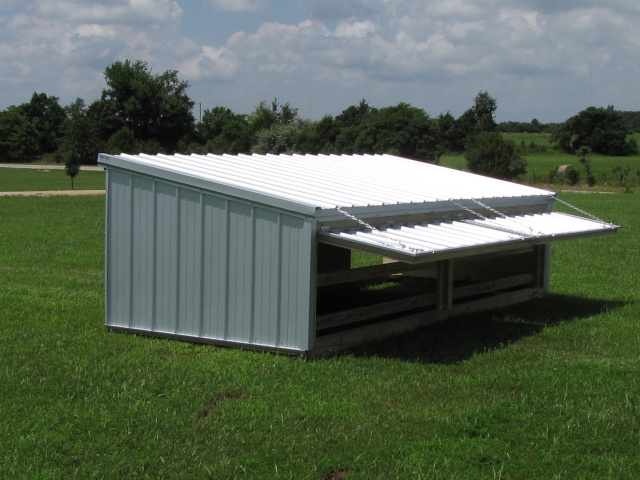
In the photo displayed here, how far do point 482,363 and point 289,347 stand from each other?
2186 millimetres

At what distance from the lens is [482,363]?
897 cm

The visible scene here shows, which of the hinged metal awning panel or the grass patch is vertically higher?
the hinged metal awning panel

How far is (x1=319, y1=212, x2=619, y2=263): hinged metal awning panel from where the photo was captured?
8586mm

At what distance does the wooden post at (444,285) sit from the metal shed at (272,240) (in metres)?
0.01

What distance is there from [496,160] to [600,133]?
29312 millimetres

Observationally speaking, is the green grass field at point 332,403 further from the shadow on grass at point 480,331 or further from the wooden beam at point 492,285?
the wooden beam at point 492,285

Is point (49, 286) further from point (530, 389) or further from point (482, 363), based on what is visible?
point (530, 389)

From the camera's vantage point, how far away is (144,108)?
80.4 m

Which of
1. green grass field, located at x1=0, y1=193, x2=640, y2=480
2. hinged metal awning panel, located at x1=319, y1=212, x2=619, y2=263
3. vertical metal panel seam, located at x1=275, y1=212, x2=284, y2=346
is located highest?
hinged metal awning panel, located at x1=319, y1=212, x2=619, y2=263

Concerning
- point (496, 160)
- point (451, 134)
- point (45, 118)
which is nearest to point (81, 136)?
point (45, 118)

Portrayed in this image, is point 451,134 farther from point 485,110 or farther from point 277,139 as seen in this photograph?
point 277,139

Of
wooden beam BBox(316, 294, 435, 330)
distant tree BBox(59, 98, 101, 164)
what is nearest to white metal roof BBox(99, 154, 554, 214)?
wooden beam BBox(316, 294, 435, 330)

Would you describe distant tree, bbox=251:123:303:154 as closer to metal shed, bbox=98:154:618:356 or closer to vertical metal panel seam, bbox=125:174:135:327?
metal shed, bbox=98:154:618:356

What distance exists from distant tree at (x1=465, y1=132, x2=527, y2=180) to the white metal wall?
4479cm
